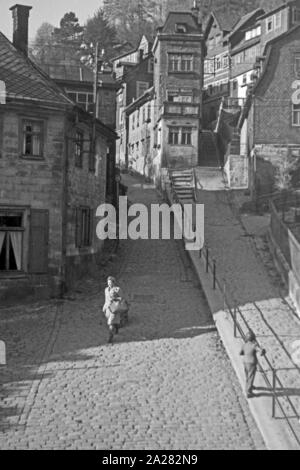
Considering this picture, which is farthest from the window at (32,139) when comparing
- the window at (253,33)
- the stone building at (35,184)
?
the window at (253,33)

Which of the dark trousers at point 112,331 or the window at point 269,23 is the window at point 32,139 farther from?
the window at point 269,23

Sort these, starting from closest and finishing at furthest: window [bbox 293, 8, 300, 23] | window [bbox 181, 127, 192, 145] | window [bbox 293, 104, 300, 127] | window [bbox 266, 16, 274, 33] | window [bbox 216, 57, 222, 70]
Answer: window [bbox 293, 104, 300, 127], window [bbox 181, 127, 192, 145], window [bbox 293, 8, 300, 23], window [bbox 266, 16, 274, 33], window [bbox 216, 57, 222, 70]

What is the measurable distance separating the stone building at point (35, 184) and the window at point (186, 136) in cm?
2274

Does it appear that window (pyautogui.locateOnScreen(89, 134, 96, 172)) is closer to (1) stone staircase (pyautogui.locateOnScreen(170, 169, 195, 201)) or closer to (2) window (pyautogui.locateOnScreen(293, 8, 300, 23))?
(1) stone staircase (pyautogui.locateOnScreen(170, 169, 195, 201))

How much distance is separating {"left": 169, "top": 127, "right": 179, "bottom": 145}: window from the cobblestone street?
23755mm

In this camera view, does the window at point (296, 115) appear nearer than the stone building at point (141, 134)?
Yes

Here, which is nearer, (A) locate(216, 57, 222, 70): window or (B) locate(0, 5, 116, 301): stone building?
(B) locate(0, 5, 116, 301): stone building

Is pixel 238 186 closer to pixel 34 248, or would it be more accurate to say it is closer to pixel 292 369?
pixel 34 248

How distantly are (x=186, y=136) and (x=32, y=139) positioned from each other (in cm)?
2463

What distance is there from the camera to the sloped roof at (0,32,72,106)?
21.2m

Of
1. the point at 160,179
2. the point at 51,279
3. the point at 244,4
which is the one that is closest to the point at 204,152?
the point at 160,179

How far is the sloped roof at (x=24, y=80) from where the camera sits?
21.2 meters

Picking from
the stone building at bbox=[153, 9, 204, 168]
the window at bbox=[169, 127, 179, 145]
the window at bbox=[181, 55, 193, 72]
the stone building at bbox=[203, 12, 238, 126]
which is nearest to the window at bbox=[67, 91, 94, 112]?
the window at bbox=[169, 127, 179, 145]

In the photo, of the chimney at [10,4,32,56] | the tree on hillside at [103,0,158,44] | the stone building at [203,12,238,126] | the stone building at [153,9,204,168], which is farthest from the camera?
the tree on hillside at [103,0,158,44]
